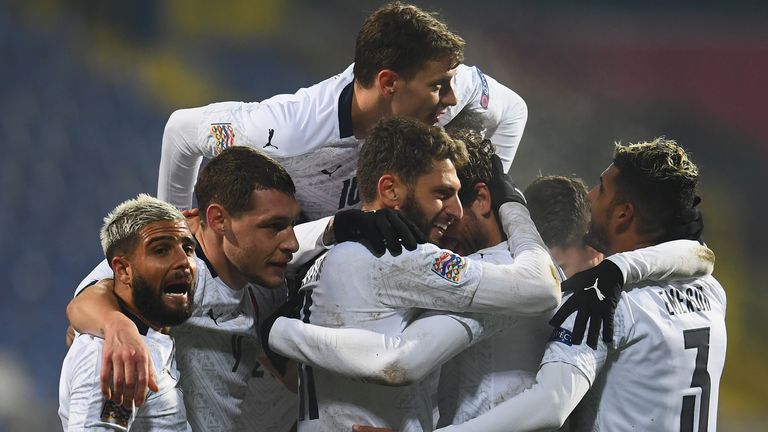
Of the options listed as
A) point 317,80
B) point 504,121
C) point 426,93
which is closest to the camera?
point 426,93

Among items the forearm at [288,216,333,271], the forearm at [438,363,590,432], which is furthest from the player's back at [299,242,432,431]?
the forearm at [288,216,333,271]

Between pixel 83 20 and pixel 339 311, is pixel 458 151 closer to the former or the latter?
pixel 339 311

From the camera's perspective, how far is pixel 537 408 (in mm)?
2207

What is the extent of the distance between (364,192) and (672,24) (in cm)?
437

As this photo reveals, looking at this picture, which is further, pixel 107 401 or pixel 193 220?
pixel 193 220

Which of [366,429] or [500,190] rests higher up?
[500,190]

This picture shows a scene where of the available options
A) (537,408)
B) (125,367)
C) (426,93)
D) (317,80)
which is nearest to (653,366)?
(537,408)

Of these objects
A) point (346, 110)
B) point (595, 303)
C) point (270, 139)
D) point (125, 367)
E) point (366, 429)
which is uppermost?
point (346, 110)

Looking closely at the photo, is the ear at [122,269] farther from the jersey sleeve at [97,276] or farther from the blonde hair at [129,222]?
the jersey sleeve at [97,276]

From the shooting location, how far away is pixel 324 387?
2328 millimetres

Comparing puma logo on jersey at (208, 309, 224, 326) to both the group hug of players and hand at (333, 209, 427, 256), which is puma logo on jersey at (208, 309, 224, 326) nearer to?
the group hug of players

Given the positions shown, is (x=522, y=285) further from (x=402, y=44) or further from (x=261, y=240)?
(x=402, y=44)

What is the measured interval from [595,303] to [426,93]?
2.85ft

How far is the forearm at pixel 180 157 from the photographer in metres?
3.05
